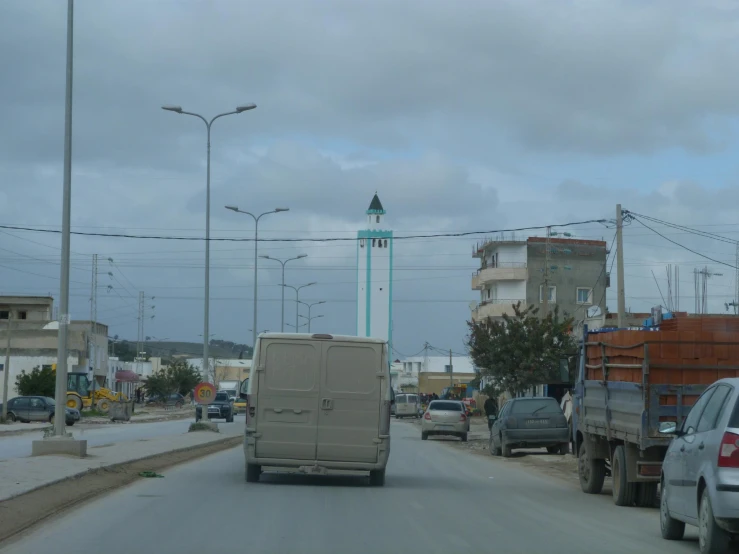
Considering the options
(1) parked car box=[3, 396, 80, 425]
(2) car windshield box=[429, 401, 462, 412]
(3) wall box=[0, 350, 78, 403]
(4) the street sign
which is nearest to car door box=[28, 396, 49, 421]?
(1) parked car box=[3, 396, 80, 425]

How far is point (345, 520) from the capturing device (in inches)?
488

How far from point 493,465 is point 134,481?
11142mm

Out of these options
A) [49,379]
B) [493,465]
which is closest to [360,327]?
[49,379]

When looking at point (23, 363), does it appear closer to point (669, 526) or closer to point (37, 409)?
point (37, 409)

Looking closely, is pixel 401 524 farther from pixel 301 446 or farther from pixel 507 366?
pixel 507 366

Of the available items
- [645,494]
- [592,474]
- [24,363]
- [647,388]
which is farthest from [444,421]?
[24,363]

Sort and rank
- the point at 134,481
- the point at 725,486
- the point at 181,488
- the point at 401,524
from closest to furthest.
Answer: the point at 725,486 < the point at 401,524 < the point at 181,488 < the point at 134,481

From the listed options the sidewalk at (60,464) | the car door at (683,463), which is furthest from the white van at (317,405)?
the car door at (683,463)

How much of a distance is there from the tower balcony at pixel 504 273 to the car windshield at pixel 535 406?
47.8 meters

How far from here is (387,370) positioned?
17109 mm

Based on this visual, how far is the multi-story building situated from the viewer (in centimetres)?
7669

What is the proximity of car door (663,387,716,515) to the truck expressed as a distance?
7.94 feet

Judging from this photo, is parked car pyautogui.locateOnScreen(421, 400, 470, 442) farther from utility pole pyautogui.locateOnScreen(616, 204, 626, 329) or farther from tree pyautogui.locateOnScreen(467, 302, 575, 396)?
utility pole pyautogui.locateOnScreen(616, 204, 626, 329)

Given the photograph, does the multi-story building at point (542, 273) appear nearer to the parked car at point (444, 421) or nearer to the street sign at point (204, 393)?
the parked car at point (444, 421)
